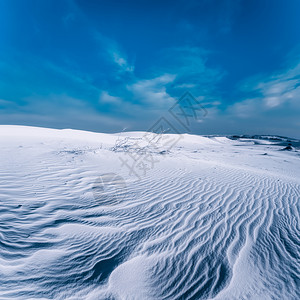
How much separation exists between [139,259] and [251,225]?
1891mm

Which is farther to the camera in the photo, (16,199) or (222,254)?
(16,199)

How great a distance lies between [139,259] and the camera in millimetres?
1759

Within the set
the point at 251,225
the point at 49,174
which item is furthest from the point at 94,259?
the point at 49,174

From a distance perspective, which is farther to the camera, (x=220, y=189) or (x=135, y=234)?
(x=220, y=189)

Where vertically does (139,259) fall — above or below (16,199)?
below

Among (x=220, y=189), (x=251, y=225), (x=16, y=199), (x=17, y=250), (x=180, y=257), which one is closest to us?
(x=17, y=250)

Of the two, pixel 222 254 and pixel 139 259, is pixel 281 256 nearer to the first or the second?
pixel 222 254

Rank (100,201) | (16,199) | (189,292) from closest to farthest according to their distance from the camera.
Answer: (189,292) → (16,199) → (100,201)

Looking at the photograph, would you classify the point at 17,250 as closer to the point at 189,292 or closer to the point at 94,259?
the point at 94,259

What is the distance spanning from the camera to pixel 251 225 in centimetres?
254

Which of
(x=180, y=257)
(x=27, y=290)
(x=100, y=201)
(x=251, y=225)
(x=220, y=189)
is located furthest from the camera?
(x=220, y=189)

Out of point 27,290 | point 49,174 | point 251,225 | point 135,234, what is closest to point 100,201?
point 135,234

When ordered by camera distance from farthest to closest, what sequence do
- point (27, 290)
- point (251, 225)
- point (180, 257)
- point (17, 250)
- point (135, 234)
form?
point (251, 225) → point (135, 234) → point (180, 257) → point (17, 250) → point (27, 290)

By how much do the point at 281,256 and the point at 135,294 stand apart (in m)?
1.73
